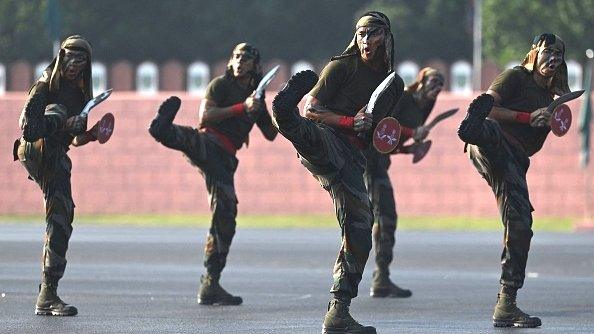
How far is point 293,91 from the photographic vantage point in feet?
33.9

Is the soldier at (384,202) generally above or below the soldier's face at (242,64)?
below

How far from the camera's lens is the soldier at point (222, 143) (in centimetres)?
1355

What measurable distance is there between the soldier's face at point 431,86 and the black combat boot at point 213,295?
2612 millimetres

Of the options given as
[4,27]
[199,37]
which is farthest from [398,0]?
[4,27]

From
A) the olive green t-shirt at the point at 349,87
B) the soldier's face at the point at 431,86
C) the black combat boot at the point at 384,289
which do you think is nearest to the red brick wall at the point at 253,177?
the soldier's face at the point at 431,86

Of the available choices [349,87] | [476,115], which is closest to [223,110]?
[349,87]

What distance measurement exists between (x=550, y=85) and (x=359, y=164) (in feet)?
5.08

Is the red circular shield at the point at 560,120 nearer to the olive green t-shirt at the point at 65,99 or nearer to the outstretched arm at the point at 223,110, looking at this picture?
the outstretched arm at the point at 223,110

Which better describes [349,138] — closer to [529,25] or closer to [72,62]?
[72,62]

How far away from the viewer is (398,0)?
216 feet

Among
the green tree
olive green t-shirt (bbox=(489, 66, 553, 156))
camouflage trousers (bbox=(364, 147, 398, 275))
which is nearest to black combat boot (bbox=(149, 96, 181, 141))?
camouflage trousers (bbox=(364, 147, 398, 275))

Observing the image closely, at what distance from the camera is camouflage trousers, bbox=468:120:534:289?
1182 cm

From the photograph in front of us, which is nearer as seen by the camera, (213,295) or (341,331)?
(341,331)

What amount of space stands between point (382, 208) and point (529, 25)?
46788 millimetres
